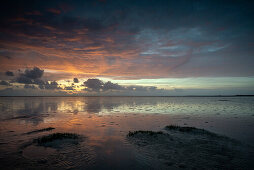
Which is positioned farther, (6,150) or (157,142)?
(157,142)

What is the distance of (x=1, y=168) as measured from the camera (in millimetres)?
9570

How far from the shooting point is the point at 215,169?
373 inches

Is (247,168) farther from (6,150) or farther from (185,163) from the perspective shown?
(6,150)

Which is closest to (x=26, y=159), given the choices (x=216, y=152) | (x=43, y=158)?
(x=43, y=158)

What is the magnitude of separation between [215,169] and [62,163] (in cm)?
1125

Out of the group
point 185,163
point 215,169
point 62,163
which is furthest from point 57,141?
Answer: point 215,169

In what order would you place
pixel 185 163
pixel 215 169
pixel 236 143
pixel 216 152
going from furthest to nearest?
pixel 236 143
pixel 216 152
pixel 185 163
pixel 215 169

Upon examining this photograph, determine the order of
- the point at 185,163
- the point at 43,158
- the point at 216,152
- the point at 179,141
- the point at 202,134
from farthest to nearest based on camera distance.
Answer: the point at 202,134 → the point at 179,141 → the point at 216,152 → the point at 43,158 → the point at 185,163

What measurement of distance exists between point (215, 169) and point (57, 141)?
15300 millimetres

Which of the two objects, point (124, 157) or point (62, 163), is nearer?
point (62, 163)

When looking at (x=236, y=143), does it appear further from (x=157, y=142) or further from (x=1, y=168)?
(x=1, y=168)

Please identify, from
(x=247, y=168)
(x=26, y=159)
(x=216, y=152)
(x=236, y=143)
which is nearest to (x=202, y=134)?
(x=236, y=143)

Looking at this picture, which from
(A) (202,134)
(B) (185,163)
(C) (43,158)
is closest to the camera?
(B) (185,163)

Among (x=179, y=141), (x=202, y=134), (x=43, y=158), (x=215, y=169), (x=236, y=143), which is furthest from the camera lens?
(x=202, y=134)
